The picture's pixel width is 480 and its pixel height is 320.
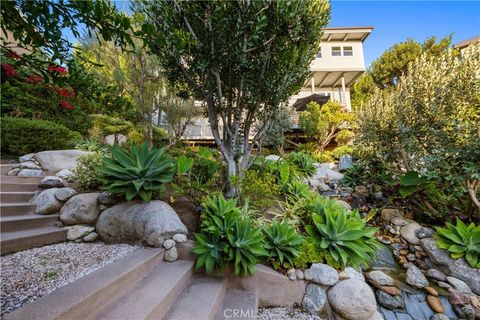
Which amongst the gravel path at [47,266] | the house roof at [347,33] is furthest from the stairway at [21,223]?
the house roof at [347,33]

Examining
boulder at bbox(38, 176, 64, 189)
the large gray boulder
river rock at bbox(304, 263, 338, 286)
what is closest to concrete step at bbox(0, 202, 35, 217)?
boulder at bbox(38, 176, 64, 189)

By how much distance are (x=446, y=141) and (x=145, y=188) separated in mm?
5529

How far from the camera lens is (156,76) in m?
8.12

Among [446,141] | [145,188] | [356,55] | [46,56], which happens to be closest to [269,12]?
[46,56]

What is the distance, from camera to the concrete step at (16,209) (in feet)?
9.91

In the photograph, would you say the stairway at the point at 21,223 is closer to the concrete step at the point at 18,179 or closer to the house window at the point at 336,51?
the concrete step at the point at 18,179

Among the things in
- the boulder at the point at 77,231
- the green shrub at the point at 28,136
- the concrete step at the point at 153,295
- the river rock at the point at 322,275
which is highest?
the green shrub at the point at 28,136

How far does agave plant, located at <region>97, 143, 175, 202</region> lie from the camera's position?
10.2ft

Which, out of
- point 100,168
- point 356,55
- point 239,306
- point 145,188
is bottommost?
point 239,306

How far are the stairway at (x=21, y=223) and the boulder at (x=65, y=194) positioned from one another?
0.99 feet

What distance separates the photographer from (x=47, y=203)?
325 centimetres

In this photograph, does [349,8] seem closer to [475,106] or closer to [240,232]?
[475,106]

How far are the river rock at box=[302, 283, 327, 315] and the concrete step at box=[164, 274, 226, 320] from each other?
1.17 metres

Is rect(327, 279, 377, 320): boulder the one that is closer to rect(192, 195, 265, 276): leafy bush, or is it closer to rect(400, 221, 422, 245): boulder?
rect(192, 195, 265, 276): leafy bush
